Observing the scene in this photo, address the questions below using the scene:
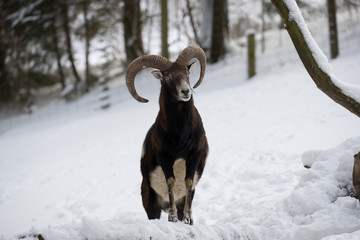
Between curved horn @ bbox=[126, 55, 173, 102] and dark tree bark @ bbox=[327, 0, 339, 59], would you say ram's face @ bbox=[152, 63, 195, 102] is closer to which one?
curved horn @ bbox=[126, 55, 173, 102]

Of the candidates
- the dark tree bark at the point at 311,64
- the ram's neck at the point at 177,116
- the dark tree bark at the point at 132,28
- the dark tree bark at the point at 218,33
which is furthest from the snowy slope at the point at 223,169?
the dark tree bark at the point at 132,28

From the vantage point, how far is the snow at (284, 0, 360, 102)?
3.50 metres

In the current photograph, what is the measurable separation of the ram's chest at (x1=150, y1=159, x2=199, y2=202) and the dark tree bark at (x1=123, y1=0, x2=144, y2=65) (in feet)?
49.9

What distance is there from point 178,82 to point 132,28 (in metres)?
17.4

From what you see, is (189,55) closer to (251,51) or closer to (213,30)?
(251,51)

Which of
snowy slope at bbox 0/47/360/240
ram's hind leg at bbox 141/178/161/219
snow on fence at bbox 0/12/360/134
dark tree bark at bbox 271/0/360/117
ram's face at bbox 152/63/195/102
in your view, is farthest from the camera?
snow on fence at bbox 0/12/360/134

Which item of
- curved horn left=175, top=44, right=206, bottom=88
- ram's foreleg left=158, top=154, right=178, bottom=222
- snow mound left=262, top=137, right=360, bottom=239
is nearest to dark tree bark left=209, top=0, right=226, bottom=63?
curved horn left=175, top=44, right=206, bottom=88

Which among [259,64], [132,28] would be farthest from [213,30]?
[132,28]

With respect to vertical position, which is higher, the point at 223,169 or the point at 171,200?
the point at 171,200

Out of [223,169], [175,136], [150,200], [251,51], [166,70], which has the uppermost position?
[166,70]

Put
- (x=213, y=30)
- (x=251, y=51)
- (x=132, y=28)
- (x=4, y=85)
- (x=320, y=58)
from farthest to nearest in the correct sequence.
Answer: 1. (x=4, y=85)
2. (x=132, y=28)
3. (x=213, y=30)
4. (x=251, y=51)
5. (x=320, y=58)

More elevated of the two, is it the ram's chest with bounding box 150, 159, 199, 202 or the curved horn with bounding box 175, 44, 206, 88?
the curved horn with bounding box 175, 44, 206, 88

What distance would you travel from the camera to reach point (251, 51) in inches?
495

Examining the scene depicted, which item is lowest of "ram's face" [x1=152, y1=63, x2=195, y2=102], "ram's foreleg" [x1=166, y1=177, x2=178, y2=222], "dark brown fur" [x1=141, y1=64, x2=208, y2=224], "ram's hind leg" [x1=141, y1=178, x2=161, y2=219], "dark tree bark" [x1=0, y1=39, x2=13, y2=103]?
"dark tree bark" [x1=0, y1=39, x2=13, y2=103]
